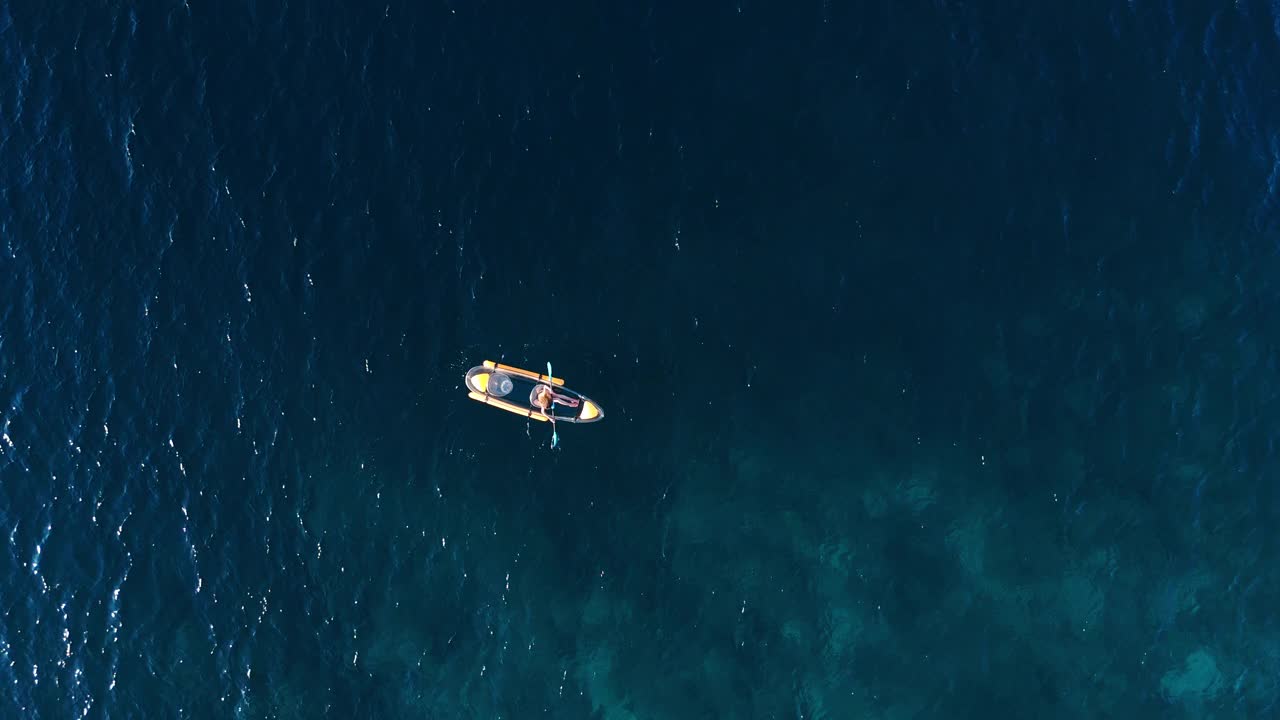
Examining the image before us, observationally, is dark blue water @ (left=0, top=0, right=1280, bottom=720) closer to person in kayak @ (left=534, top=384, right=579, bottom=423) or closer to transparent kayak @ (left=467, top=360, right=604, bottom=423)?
transparent kayak @ (left=467, top=360, right=604, bottom=423)

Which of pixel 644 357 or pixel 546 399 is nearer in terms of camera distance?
pixel 546 399

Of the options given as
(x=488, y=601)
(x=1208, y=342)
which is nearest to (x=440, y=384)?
(x=488, y=601)

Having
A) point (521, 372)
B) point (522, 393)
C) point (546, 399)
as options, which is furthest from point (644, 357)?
point (522, 393)

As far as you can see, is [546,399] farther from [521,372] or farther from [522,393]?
[521,372]

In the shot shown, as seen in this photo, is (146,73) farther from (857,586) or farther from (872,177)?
(857,586)

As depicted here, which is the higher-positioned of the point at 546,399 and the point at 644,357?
the point at 644,357

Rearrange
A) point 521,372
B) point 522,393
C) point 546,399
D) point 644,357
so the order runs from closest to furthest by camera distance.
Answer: point 546,399
point 522,393
point 521,372
point 644,357

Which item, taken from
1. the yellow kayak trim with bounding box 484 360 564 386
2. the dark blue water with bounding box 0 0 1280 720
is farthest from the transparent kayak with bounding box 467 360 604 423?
the dark blue water with bounding box 0 0 1280 720

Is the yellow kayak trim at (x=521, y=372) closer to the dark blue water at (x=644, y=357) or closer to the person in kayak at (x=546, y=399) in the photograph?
the person in kayak at (x=546, y=399)
